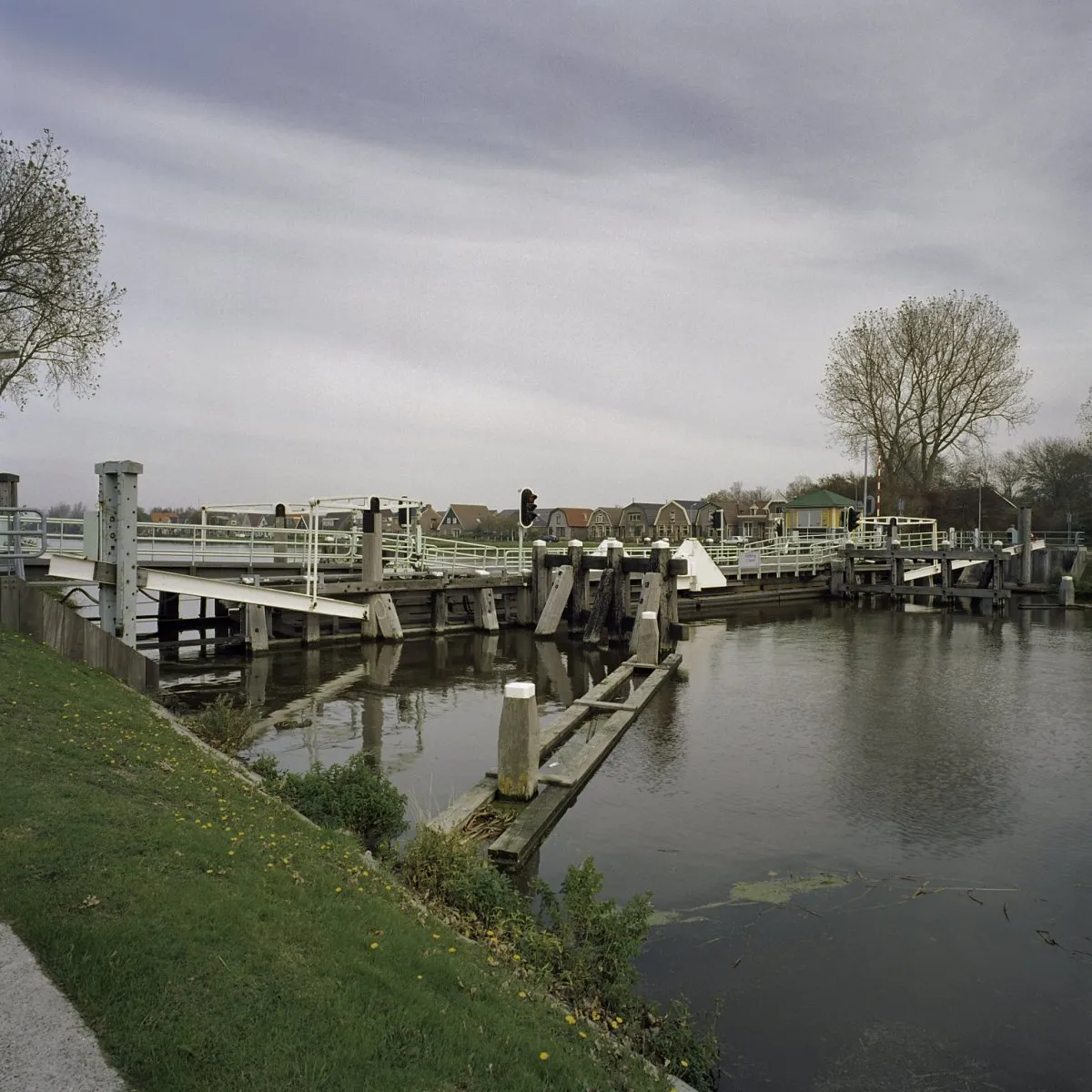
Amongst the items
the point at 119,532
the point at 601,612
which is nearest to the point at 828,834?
the point at 119,532

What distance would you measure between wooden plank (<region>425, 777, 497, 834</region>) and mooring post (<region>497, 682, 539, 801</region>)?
0.59 ft

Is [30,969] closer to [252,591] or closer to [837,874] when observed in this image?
[837,874]

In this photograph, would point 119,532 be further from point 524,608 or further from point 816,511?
point 816,511

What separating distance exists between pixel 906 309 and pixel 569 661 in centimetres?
4084

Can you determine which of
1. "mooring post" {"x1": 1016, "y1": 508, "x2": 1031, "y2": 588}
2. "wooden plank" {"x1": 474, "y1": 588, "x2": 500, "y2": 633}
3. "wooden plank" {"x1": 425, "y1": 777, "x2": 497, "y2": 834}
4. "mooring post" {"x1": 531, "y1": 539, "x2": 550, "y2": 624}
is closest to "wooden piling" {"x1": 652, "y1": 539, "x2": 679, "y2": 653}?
"mooring post" {"x1": 531, "y1": 539, "x2": 550, "y2": 624}

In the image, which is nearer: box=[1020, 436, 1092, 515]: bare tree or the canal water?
the canal water

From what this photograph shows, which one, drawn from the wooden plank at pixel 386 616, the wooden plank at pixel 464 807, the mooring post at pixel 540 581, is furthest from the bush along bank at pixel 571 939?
the mooring post at pixel 540 581

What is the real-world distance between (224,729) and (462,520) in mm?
118567

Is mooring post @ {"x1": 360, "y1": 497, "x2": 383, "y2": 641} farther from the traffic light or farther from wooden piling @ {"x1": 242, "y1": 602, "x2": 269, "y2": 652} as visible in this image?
the traffic light

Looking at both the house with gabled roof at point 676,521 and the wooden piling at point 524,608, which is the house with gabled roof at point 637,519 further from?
the wooden piling at point 524,608

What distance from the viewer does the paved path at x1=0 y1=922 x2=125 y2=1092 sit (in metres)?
3.05

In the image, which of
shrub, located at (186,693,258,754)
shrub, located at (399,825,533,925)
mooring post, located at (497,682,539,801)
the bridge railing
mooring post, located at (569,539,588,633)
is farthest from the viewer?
mooring post, located at (569,539,588,633)

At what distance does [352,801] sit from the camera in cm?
798

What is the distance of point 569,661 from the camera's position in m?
21.6
